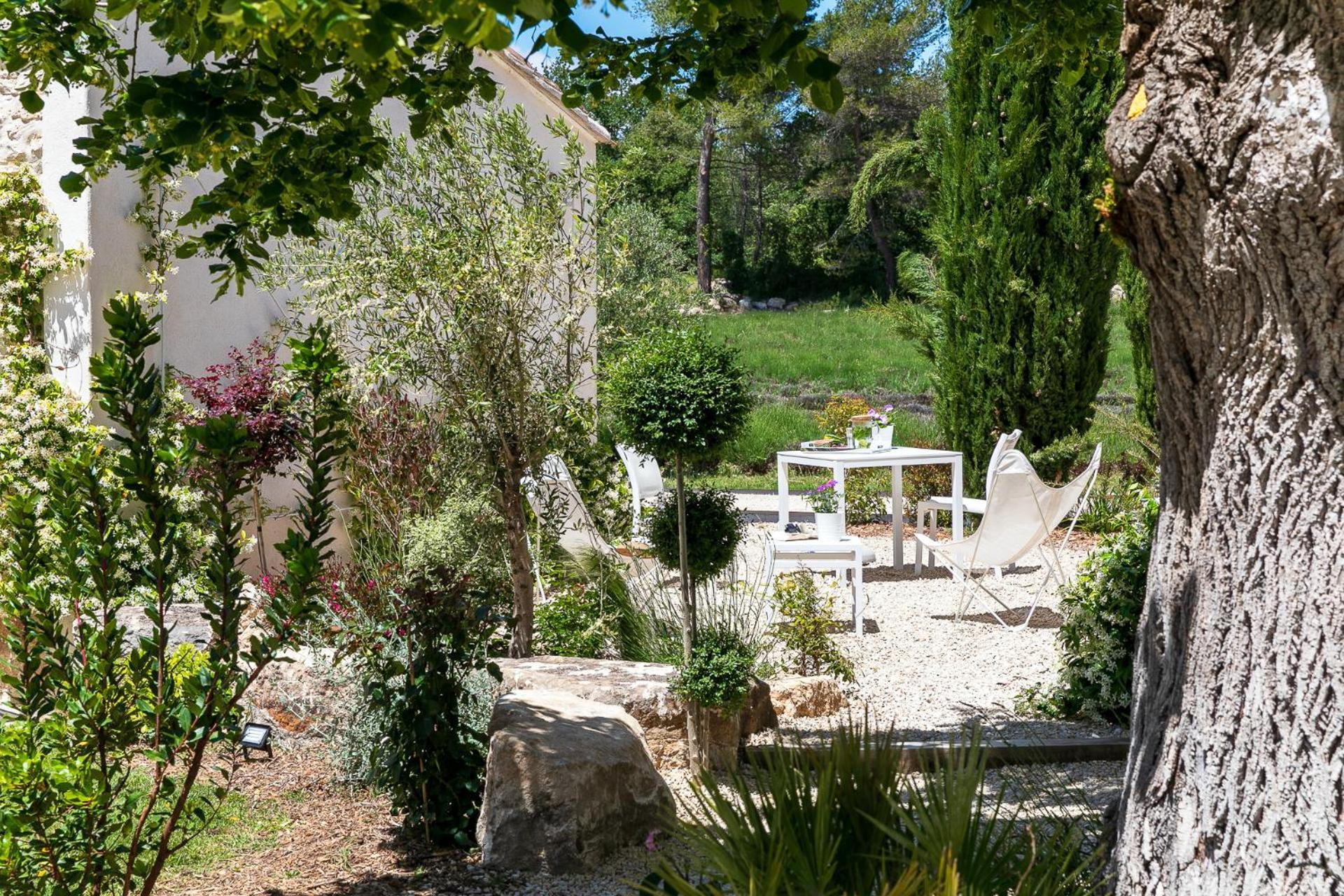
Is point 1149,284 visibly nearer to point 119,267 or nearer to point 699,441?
point 699,441

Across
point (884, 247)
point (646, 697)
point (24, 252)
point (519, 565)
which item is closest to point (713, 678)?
point (646, 697)

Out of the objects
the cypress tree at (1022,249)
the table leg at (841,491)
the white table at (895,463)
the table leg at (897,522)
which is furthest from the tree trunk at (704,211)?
the table leg at (841,491)

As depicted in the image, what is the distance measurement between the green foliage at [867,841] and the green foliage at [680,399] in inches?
71.0

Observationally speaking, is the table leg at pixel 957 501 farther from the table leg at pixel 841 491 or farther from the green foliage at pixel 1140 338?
the green foliage at pixel 1140 338

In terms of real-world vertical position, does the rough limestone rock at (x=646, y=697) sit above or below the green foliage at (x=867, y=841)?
below

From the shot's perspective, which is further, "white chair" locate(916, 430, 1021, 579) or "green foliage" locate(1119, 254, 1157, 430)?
"green foliage" locate(1119, 254, 1157, 430)

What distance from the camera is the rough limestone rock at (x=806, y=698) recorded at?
537cm

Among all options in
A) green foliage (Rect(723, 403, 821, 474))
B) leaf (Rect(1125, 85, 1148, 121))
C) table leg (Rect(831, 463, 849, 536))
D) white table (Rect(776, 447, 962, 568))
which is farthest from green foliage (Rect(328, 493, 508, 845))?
green foliage (Rect(723, 403, 821, 474))

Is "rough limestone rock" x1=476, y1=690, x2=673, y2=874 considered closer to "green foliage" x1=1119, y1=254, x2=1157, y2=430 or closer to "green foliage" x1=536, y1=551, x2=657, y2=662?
"green foliage" x1=536, y1=551, x2=657, y2=662

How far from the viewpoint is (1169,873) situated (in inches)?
105

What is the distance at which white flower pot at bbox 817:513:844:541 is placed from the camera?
7.77 meters

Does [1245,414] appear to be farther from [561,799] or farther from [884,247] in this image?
[884,247]

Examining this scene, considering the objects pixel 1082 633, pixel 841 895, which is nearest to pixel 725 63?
pixel 841 895

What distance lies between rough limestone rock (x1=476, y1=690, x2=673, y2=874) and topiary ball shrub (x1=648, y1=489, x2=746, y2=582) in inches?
43.1
